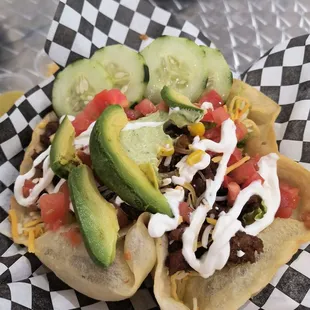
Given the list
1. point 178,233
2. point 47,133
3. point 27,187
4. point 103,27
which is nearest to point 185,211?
point 178,233

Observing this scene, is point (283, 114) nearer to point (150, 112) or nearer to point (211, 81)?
point (211, 81)

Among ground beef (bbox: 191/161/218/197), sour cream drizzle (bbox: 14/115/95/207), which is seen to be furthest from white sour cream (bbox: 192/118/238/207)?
sour cream drizzle (bbox: 14/115/95/207)

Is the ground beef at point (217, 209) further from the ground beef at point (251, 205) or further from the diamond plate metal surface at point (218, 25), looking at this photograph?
the diamond plate metal surface at point (218, 25)

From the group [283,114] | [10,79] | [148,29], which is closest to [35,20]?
[10,79]

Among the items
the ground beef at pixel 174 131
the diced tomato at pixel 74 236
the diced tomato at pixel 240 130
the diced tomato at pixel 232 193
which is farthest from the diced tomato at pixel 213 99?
the diced tomato at pixel 74 236

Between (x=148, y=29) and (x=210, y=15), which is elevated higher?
(x=148, y=29)

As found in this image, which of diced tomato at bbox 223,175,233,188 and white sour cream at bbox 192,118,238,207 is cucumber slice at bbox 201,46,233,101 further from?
diced tomato at bbox 223,175,233,188
